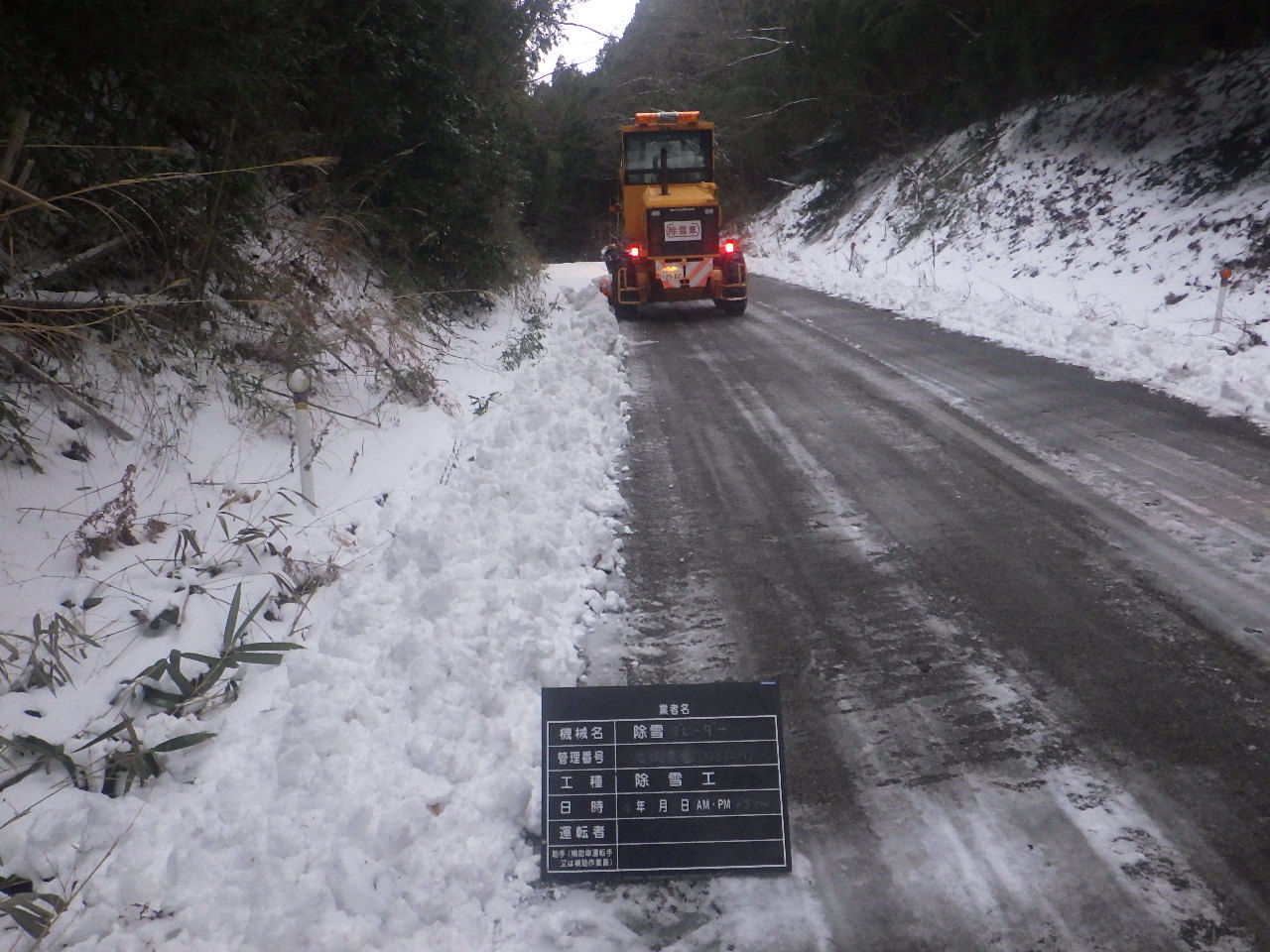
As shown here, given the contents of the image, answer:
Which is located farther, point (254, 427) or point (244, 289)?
point (244, 289)

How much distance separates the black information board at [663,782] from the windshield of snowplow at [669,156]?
47.6ft

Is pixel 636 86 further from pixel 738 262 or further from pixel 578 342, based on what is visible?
pixel 578 342

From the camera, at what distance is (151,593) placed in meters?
4.31

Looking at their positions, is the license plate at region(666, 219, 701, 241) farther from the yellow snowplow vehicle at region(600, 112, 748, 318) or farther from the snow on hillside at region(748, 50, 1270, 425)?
the snow on hillside at region(748, 50, 1270, 425)

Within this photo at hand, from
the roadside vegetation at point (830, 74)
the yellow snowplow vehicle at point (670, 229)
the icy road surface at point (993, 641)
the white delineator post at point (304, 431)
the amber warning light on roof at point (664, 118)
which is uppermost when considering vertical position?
the roadside vegetation at point (830, 74)

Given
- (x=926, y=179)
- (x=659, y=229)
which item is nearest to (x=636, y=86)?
(x=926, y=179)

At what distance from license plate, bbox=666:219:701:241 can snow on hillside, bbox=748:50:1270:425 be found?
11.6ft

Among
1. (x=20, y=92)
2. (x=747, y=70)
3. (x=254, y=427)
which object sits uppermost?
(x=747, y=70)

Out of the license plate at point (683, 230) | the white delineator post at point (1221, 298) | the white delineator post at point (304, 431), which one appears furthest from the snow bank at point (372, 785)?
the license plate at point (683, 230)

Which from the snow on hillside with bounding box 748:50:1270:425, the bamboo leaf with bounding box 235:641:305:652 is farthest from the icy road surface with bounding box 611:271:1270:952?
the snow on hillside with bounding box 748:50:1270:425

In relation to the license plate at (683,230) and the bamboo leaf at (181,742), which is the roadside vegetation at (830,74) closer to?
the license plate at (683,230)

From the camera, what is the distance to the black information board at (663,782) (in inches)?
117

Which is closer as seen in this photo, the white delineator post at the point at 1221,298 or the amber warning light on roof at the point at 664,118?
the white delineator post at the point at 1221,298

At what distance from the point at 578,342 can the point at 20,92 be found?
7.69 m
